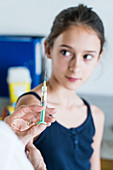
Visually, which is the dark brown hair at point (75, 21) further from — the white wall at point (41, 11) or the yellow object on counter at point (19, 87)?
the yellow object on counter at point (19, 87)

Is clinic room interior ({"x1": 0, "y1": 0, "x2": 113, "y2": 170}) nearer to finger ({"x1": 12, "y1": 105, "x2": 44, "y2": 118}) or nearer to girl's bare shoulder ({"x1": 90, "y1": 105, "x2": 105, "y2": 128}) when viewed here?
girl's bare shoulder ({"x1": 90, "y1": 105, "x2": 105, "y2": 128})

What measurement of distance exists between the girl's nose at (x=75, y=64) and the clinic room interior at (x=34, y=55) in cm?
9

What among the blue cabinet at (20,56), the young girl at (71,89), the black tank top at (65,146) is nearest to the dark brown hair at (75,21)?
the young girl at (71,89)

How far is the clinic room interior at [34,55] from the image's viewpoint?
439mm

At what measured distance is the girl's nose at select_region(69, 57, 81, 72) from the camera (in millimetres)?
438

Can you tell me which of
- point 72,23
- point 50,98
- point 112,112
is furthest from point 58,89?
point 112,112

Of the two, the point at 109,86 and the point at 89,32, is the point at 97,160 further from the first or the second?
the point at 89,32

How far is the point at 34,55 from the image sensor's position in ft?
2.85

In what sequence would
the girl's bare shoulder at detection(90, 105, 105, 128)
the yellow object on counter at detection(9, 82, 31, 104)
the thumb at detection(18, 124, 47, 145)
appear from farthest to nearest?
A: 1. the yellow object on counter at detection(9, 82, 31, 104)
2. the girl's bare shoulder at detection(90, 105, 105, 128)
3. the thumb at detection(18, 124, 47, 145)

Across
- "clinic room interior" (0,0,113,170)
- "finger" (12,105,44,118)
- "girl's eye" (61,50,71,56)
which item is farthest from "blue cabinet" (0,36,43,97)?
"finger" (12,105,44,118)

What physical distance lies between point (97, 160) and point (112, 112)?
217 millimetres

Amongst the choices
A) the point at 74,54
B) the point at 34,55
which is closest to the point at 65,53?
the point at 74,54

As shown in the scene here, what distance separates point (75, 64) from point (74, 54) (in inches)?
0.7

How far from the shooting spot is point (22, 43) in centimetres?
85
